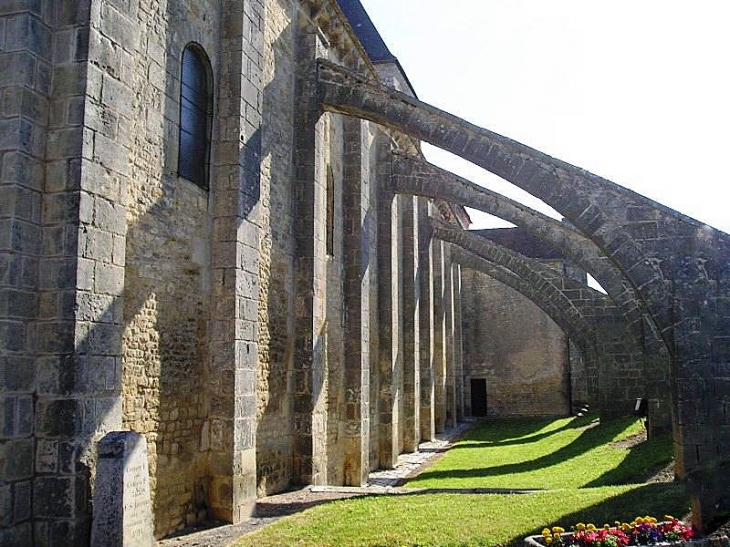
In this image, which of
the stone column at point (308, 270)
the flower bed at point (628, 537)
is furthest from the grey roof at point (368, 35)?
the flower bed at point (628, 537)

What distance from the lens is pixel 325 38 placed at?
38.3ft

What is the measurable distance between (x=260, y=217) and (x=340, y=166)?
4.13m

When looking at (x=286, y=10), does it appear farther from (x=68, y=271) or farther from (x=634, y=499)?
(x=634, y=499)

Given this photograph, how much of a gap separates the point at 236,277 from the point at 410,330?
9953 mm

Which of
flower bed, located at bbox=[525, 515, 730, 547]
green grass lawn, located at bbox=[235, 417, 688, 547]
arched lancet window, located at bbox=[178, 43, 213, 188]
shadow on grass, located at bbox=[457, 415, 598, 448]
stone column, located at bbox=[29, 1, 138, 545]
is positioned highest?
arched lancet window, located at bbox=[178, 43, 213, 188]

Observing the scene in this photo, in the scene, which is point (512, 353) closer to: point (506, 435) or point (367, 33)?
point (506, 435)

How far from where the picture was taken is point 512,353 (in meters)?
29.5

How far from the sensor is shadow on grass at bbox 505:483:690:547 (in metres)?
6.78

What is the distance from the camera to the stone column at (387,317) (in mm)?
14539

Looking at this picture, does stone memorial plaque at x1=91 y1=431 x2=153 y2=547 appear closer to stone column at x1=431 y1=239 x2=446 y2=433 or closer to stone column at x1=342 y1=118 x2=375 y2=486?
stone column at x1=342 y1=118 x2=375 y2=486

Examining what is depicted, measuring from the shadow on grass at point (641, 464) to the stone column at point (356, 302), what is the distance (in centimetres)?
373

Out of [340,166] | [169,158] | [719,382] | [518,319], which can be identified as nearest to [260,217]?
[169,158]

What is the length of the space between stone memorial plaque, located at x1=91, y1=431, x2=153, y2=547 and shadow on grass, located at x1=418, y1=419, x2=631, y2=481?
8.02 metres

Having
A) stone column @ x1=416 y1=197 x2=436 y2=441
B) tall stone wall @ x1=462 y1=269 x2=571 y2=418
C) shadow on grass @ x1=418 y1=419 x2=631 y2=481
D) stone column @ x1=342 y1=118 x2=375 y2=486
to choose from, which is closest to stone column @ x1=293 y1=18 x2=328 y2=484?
stone column @ x1=342 y1=118 x2=375 y2=486
